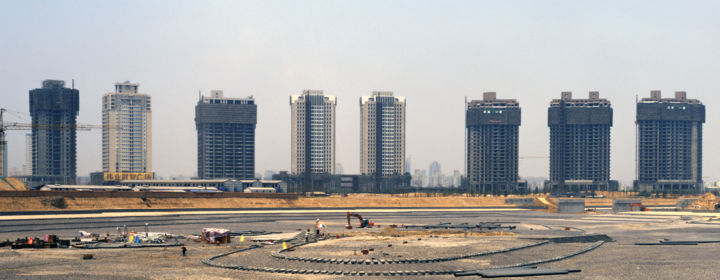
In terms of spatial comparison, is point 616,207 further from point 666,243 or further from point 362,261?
point 362,261

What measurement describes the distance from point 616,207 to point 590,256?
9159cm

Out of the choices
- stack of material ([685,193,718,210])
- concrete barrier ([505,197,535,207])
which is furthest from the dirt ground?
stack of material ([685,193,718,210])

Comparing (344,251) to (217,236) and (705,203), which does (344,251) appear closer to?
(217,236)

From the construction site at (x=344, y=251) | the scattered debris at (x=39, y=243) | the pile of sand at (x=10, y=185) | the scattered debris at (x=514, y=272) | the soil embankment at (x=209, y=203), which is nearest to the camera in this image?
the scattered debris at (x=514, y=272)

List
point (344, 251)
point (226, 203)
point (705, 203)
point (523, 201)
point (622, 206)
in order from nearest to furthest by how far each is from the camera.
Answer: point (344, 251)
point (622, 206)
point (226, 203)
point (705, 203)
point (523, 201)

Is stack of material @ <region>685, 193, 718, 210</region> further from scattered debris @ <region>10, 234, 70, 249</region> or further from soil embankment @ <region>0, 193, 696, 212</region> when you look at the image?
scattered debris @ <region>10, 234, 70, 249</region>

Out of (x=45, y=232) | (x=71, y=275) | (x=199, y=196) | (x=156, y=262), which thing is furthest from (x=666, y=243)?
(x=199, y=196)

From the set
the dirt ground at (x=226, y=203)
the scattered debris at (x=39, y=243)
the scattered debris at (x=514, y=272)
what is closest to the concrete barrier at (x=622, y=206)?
the dirt ground at (x=226, y=203)

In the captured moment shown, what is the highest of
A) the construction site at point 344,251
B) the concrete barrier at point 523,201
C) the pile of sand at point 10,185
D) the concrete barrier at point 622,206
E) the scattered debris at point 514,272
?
the pile of sand at point 10,185

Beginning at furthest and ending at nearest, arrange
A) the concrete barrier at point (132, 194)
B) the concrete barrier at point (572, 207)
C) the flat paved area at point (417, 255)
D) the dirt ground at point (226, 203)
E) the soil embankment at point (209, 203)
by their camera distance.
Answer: the concrete barrier at point (572, 207) < the concrete barrier at point (132, 194) < the dirt ground at point (226, 203) < the soil embankment at point (209, 203) < the flat paved area at point (417, 255)

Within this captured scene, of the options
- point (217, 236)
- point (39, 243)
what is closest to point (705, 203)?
point (217, 236)

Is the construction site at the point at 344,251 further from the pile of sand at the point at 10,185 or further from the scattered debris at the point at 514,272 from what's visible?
the pile of sand at the point at 10,185

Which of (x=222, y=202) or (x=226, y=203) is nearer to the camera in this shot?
(x=222, y=202)

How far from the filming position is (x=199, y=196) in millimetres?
142250
